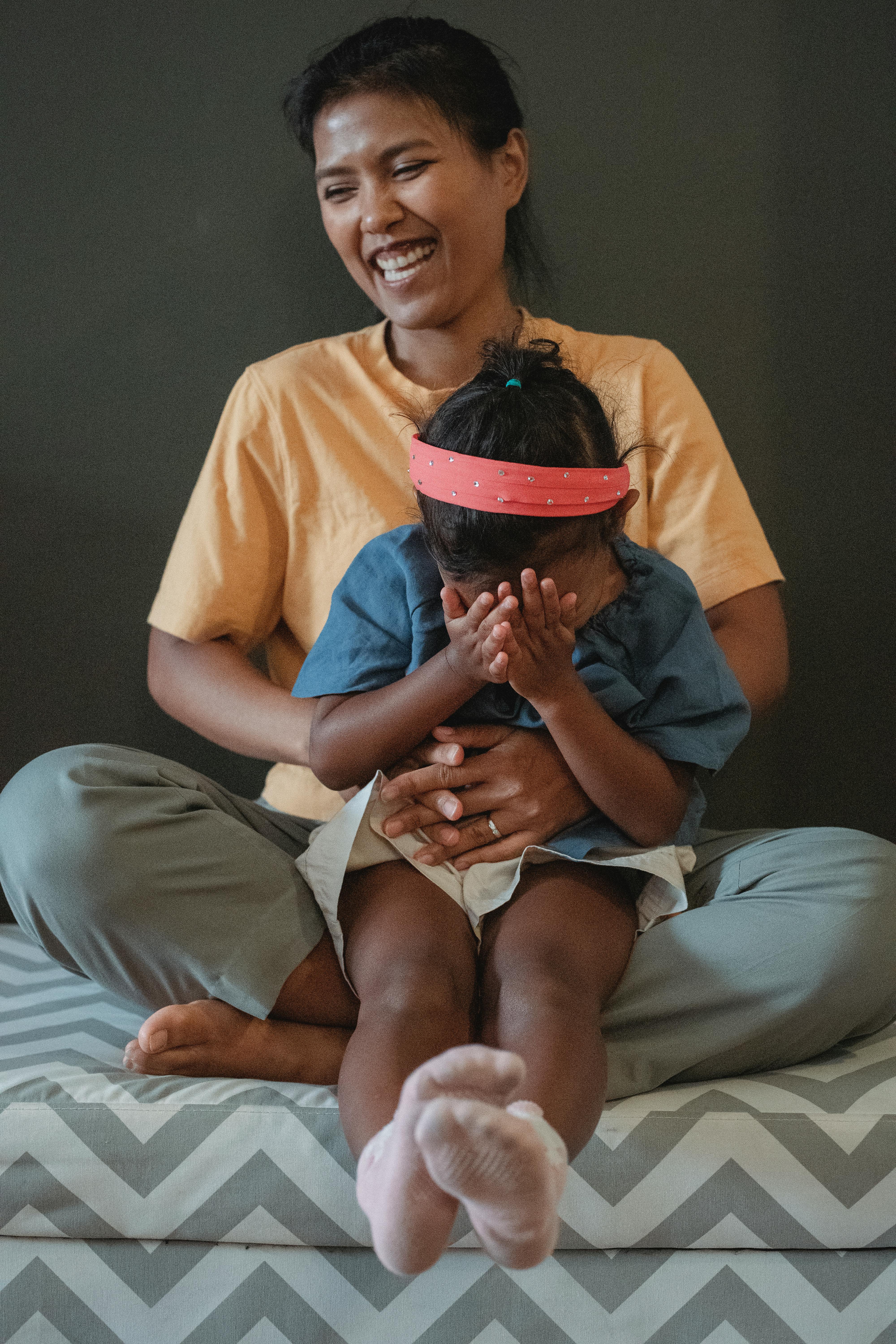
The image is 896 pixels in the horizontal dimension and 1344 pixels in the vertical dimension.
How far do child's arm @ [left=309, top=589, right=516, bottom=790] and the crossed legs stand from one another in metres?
0.10

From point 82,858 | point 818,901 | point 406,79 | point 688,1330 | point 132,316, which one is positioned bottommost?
point 688,1330

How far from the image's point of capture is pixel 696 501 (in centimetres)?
131

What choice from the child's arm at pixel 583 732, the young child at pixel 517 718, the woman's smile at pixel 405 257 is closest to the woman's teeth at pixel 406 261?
the woman's smile at pixel 405 257

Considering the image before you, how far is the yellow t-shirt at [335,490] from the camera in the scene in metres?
1.31

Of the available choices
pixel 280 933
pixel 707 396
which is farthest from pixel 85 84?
pixel 280 933

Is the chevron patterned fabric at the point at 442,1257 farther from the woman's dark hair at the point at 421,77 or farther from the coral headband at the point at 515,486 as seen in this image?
the woman's dark hair at the point at 421,77

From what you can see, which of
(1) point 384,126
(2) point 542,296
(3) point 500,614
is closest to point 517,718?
(3) point 500,614

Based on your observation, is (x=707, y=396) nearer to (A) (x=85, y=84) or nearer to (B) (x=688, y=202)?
(B) (x=688, y=202)

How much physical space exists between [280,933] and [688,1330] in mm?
438

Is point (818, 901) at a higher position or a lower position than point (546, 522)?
lower

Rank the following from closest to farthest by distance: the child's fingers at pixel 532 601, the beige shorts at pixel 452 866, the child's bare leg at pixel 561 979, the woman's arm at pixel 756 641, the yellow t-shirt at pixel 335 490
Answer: the child's bare leg at pixel 561 979 → the child's fingers at pixel 532 601 → the beige shorts at pixel 452 866 → the woman's arm at pixel 756 641 → the yellow t-shirt at pixel 335 490

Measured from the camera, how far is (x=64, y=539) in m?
1.61

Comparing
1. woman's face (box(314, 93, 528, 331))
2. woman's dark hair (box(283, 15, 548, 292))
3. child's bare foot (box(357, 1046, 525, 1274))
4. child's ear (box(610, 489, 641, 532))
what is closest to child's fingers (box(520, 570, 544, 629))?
child's ear (box(610, 489, 641, 532))

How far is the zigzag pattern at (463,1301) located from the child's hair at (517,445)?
536 mm
